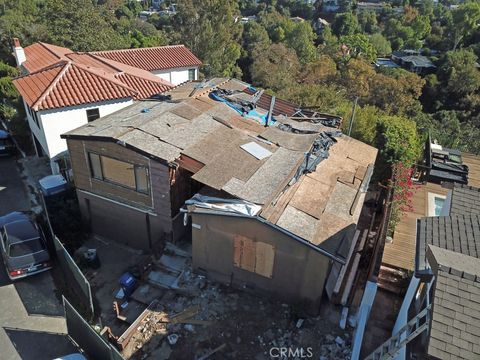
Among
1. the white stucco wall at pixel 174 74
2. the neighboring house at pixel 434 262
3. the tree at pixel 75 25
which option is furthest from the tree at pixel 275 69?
the neighboring house at pixel 434 262

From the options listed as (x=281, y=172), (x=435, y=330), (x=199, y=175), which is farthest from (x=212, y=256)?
(x=435, y=330)

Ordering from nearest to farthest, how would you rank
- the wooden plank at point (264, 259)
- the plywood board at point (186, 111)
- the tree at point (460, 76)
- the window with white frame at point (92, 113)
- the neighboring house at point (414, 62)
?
the wooden plank at point (264, 259) < the plywood board at point (186, 111) < the window with white frame at point (92, 113) < the tree at point (460, 76) < the neighboring house at point (414, 62)

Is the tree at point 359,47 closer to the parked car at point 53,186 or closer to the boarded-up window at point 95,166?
the parked car at point 53,186

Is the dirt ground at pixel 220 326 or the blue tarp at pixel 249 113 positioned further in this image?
the blue tarp at pixel 249 113

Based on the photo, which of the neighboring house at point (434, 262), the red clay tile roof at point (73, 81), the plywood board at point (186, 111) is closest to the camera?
the neighboring house at point (434, 262)

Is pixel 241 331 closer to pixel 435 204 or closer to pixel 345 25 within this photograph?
pixel 435 204

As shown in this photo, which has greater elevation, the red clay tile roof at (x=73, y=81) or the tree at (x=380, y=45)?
the red clay tile roof at (x=73, y=81)

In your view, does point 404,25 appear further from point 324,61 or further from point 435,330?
point 435,330

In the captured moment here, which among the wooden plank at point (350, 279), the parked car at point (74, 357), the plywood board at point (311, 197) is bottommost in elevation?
the parked car at point (74, 357)
